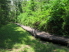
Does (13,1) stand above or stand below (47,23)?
above

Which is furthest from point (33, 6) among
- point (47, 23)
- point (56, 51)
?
point (56, 51)

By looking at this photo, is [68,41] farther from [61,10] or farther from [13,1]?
[13,1]

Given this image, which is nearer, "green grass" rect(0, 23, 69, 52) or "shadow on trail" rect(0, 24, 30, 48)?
"green grass" rect(0, 23, 69, 52)

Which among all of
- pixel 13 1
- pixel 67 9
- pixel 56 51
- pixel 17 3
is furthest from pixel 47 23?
pixel 13 1

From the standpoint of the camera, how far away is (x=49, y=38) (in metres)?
5.12

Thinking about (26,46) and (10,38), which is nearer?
(26,46)

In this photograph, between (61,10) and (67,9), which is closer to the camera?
(67,9)

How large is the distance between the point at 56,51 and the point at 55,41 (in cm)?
118

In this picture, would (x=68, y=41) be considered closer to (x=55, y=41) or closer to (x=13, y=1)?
(x=55, y=41)

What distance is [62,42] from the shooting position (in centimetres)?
449

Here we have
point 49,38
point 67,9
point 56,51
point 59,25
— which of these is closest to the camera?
point 56,51

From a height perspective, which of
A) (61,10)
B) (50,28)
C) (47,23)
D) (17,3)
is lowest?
(50,28)

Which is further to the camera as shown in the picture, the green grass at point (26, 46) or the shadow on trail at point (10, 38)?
the shadow on trail at point (10, 38)

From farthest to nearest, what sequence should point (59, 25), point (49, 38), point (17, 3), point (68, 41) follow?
point (17, 3), point (59, 25), point (49, 38), point (68, 41)
